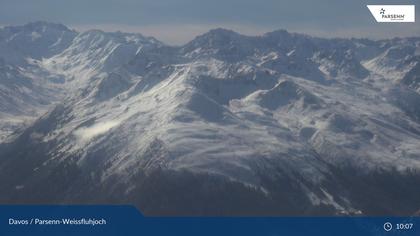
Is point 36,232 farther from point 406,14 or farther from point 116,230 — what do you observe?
point 406,14

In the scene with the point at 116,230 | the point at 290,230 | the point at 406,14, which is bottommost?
the point at 290,230

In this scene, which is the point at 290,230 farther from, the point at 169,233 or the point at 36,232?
the point at 36,232

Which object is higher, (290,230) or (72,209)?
(72,209)

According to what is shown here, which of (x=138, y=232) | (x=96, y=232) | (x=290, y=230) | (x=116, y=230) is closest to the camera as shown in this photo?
(x=138, y=232)

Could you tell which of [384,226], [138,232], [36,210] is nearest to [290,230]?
[384,226]

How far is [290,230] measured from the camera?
166375 millimetres

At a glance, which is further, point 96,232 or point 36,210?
point 96,232

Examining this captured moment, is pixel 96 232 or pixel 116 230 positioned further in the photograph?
pixel 96 232

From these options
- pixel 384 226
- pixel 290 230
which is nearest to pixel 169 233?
pixel 384 226

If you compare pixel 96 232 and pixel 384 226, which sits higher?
pixel 384 226

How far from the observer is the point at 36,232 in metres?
130

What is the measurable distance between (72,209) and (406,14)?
10403 centimetres

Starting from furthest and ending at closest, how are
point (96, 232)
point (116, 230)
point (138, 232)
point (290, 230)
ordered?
1. point (290, 230)
2. point (96, 232)
3. point (116, 230)
4. point (138, 232)

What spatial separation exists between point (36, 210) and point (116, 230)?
16799mm
